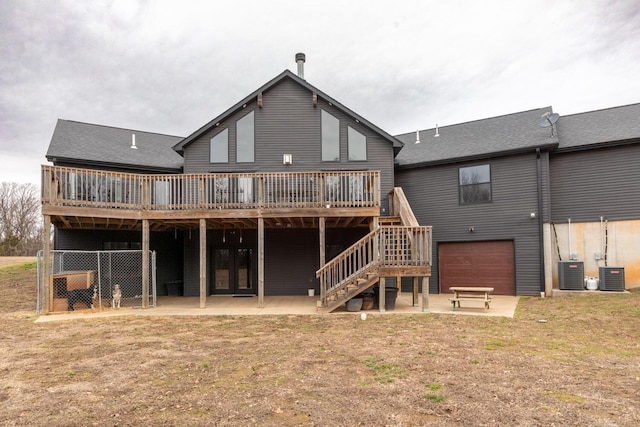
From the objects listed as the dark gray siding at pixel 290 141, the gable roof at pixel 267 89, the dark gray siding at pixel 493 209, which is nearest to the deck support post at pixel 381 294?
the dark gray siding at pixel 290 141

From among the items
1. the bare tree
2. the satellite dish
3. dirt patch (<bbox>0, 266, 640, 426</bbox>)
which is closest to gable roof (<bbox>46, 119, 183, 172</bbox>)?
dirt patch (<bbox>0, 266, 640, 426</bbox>)

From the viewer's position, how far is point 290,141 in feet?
46.1

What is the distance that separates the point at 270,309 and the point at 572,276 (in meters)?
9.90

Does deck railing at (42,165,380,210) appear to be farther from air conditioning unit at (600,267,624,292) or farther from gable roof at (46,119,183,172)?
air conditioning unit at (600,267,624,292)

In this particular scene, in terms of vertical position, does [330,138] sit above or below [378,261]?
above

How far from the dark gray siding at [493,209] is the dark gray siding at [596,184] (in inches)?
36.7

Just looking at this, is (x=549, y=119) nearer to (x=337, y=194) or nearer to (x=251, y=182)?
(x=337, y=194)

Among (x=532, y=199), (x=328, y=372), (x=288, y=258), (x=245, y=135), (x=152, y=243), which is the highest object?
(x=245, y=135)

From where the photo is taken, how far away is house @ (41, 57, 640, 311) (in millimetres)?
11547

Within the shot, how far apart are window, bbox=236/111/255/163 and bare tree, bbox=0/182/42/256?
37.4m

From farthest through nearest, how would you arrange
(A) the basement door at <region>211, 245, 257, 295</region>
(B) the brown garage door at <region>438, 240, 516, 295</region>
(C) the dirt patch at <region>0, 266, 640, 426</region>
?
1. (A) the basement door at <region>211, 245, 257, 295</region>
2. (B) the brown garage door at <region>438, 240, 516, 295</region>
3. (C) the dirt patch at <region>0, 266, 640, 426</region>

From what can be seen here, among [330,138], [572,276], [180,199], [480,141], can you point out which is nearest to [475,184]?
[480,141]

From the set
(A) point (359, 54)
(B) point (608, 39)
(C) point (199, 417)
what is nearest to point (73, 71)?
(A) point (359, 54)

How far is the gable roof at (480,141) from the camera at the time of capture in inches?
523
